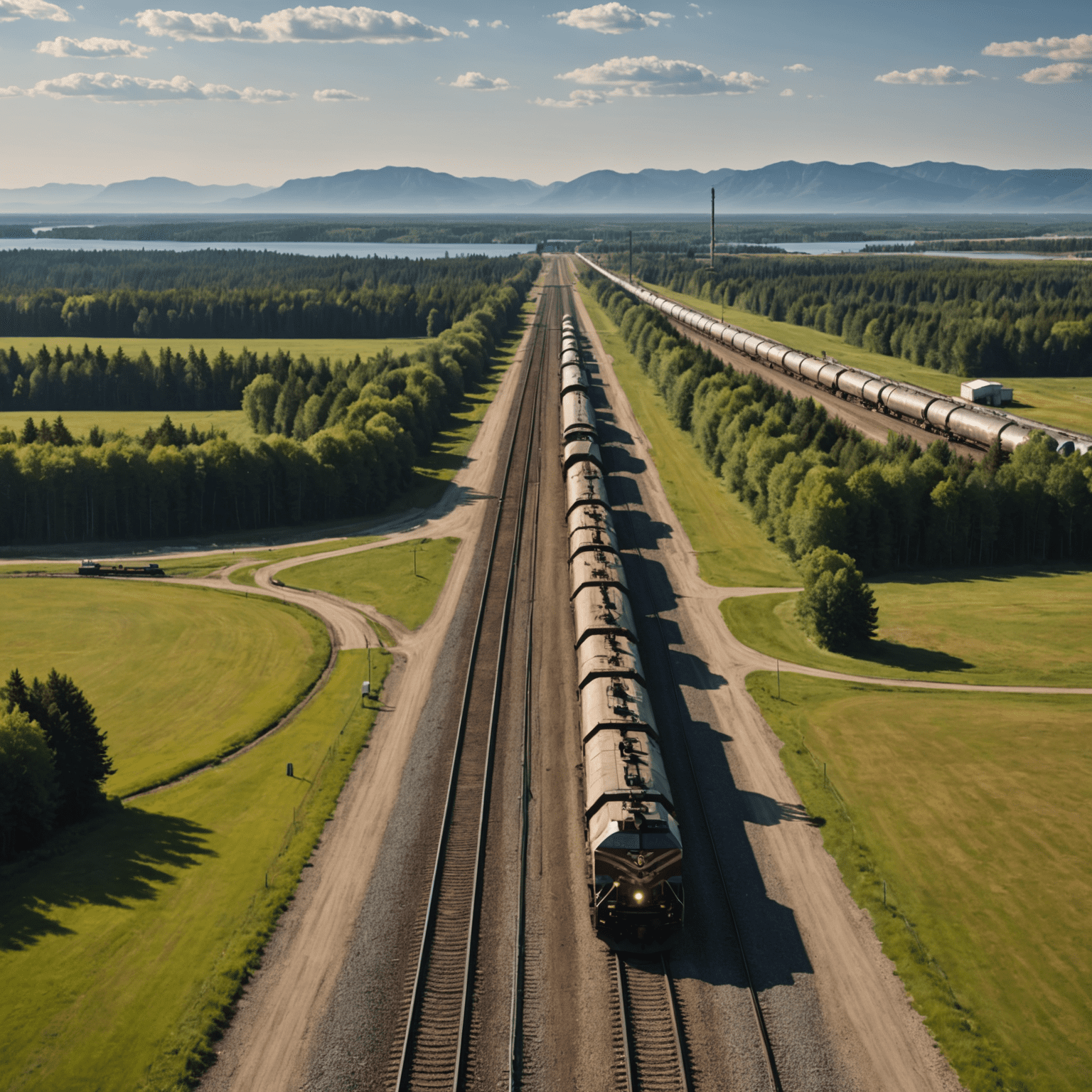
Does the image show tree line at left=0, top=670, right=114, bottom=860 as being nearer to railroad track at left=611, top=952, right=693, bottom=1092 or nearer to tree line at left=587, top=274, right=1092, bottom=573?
railroad track at left=611, top=952, right=693, bottom=1092

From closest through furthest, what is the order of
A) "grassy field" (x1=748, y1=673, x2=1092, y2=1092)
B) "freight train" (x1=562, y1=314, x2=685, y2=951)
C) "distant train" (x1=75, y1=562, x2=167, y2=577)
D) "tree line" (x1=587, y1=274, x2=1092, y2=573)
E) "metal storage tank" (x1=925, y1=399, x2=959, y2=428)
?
"grassy field" (x1=748, y1=673, x2=1092, y2=1092), "freight train" (x1=562, y1=314, x2=685, y2=951), "tree line" (x1=587, y1=274, x2=1092, y2=573), "distant train" (x1=75, y1=562, x2=167, y2=577), "metal storage tank" (x1=925, y1=399, x2=959, y2=428)

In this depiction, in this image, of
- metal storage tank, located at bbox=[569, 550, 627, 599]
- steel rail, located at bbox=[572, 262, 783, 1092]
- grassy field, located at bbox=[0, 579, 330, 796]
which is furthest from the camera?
metal storage tank, located at bbox=[569, 550, 627, 599]

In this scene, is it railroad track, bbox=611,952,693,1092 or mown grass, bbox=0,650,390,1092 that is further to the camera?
mown grass, bbox=0,650,390,1092

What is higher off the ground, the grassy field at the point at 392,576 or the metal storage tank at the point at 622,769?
the metal storage tank at the point at 622,769

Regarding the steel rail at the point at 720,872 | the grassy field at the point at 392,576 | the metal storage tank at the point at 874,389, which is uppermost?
the metal storage tank at the point at 874,389

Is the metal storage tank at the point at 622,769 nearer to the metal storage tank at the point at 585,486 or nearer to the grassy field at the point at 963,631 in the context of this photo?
the grassy field at the point at 963,631

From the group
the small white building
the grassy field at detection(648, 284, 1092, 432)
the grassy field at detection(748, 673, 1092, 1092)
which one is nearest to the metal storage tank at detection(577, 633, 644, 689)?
the grassy field at detection(748, 673, 1092, 1092)

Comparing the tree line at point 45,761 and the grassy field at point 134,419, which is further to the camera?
the grassy field at point 134,419

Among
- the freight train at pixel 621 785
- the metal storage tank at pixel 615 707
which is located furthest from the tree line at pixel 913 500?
the metal storage tank at pixel 615 707
